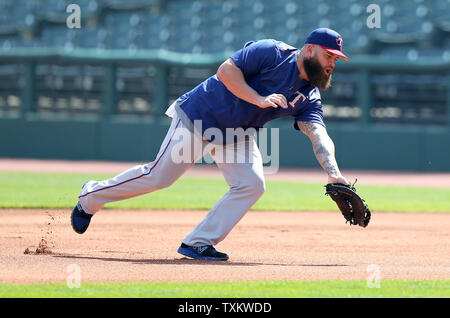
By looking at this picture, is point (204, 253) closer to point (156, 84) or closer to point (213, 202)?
point (213, 202)

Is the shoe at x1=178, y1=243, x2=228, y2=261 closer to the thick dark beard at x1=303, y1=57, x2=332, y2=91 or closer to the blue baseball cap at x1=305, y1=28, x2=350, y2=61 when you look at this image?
the thick dark beard at x1=303, y1=57, x2=332, y2=91

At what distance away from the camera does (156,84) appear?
17703 mm

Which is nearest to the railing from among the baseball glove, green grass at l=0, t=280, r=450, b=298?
the baseball glove

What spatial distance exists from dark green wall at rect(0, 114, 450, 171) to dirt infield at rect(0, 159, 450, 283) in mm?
7005

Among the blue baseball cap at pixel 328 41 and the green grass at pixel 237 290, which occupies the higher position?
the blue baseball cap at pixel 328 41

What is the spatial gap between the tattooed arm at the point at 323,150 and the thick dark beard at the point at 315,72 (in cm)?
36

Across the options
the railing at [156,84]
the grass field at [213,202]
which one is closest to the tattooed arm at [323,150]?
the grass field at [213,202]

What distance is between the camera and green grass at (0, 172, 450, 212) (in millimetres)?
9766

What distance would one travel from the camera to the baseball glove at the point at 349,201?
206 inches

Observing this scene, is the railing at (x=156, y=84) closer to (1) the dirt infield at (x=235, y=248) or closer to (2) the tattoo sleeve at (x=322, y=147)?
(1) the dirt infield at (x=235, y=248)

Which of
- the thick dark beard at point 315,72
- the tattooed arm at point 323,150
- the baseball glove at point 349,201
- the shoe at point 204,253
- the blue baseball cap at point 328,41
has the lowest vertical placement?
the shoe at point 204,253

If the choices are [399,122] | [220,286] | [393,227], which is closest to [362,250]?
[393,227]
